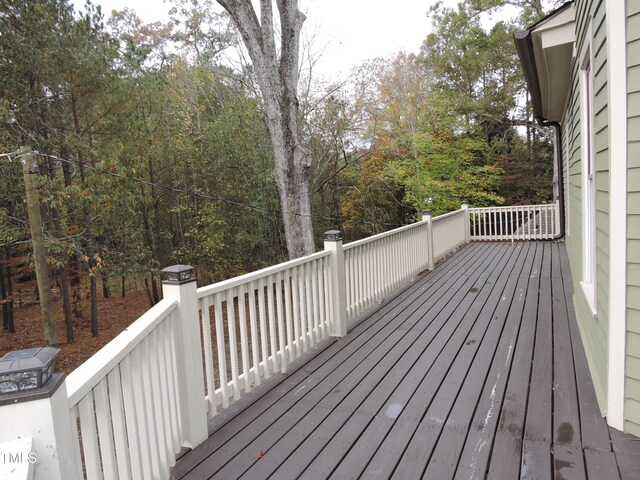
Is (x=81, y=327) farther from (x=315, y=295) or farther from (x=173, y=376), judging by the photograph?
(x=173, y=376)

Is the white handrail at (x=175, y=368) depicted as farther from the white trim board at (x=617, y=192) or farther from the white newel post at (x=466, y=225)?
the white newel post at (x=466, y=225)

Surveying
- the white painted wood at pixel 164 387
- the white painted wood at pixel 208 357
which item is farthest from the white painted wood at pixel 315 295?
the white painted wood at pixel 164 387

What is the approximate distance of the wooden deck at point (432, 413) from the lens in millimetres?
1944

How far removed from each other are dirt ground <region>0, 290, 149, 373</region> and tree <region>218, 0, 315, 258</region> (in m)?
6.10

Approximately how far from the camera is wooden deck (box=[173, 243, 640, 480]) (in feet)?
6.38

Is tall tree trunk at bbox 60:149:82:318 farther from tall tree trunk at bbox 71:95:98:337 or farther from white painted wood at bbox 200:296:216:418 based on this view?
white painted wood at bbox 200:296:216:418

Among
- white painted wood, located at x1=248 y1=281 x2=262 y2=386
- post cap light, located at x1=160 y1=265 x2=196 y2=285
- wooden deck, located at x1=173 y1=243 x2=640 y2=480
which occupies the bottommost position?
wooden deck, located at x1=173 y1=243 x2=640 y2=480

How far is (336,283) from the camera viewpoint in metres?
3.83

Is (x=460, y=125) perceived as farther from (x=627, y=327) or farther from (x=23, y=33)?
(x=627, y=327)

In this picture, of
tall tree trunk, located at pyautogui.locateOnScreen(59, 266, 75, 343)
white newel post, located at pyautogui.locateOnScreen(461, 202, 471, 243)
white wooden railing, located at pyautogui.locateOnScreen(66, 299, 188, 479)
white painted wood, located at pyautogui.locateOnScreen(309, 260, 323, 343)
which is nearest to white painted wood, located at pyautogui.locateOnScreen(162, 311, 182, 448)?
white wooden railing, located at pyautogui.locateOnScreen(66, 299, 188, 479)

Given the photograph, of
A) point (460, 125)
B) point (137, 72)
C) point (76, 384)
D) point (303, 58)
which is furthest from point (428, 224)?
point (460, 125)

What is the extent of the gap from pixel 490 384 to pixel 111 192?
9.37m

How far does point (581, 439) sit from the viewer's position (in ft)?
6.82

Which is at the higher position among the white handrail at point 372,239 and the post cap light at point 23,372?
the post cap light at point 23,372
